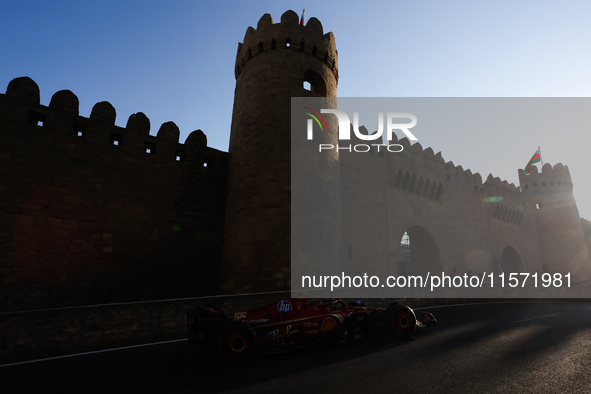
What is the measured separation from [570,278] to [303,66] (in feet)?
131

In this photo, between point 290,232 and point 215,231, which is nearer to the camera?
point 290,232

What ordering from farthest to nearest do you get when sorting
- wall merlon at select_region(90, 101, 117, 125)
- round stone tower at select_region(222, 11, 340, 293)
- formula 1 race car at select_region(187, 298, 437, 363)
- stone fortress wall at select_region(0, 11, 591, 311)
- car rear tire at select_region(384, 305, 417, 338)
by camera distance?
wall merlon at select_region(90, 101, 117, 125) → round stone tower at select_region(222, 11, 340, 293) → stone fortress wall at select_region(0, 11, 591, 311) → car rear tire at select_region(384, 305, 417, 338) → formula 1 race car at select_region(187, 298, 437, 363)

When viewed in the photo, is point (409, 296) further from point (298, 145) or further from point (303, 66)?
point (303, 66)

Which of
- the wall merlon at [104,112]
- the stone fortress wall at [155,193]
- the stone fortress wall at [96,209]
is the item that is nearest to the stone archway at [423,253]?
the stone fortress wall at [155,193]

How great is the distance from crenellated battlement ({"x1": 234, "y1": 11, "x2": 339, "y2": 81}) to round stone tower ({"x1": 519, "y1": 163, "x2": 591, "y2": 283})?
34816 millimetres

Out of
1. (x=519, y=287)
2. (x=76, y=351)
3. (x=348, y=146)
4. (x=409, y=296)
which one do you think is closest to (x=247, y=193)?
(x=76, y=351)

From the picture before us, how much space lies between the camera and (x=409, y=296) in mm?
12500

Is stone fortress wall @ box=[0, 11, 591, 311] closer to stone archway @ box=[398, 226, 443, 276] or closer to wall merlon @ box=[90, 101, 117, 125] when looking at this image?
wall merlon @ box=[90, 101, 117, 125]

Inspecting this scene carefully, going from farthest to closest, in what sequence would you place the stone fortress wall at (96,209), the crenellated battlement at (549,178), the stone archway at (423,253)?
the crenellated battlement at (549,178)
the stone archway at (423,253)
the stone fortress wall at (96,209)

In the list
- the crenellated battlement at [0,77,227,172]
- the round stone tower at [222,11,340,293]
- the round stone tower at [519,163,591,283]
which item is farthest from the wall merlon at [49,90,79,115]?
the round stone tower at [519,163,591,283]

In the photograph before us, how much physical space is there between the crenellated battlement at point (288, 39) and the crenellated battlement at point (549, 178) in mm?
35245

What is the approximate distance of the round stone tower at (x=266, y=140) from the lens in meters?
10.1

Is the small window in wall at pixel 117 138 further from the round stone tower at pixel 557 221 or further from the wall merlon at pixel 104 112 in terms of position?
the round stone tower at pixel 557 221

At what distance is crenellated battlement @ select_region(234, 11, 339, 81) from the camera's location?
12594 mm
